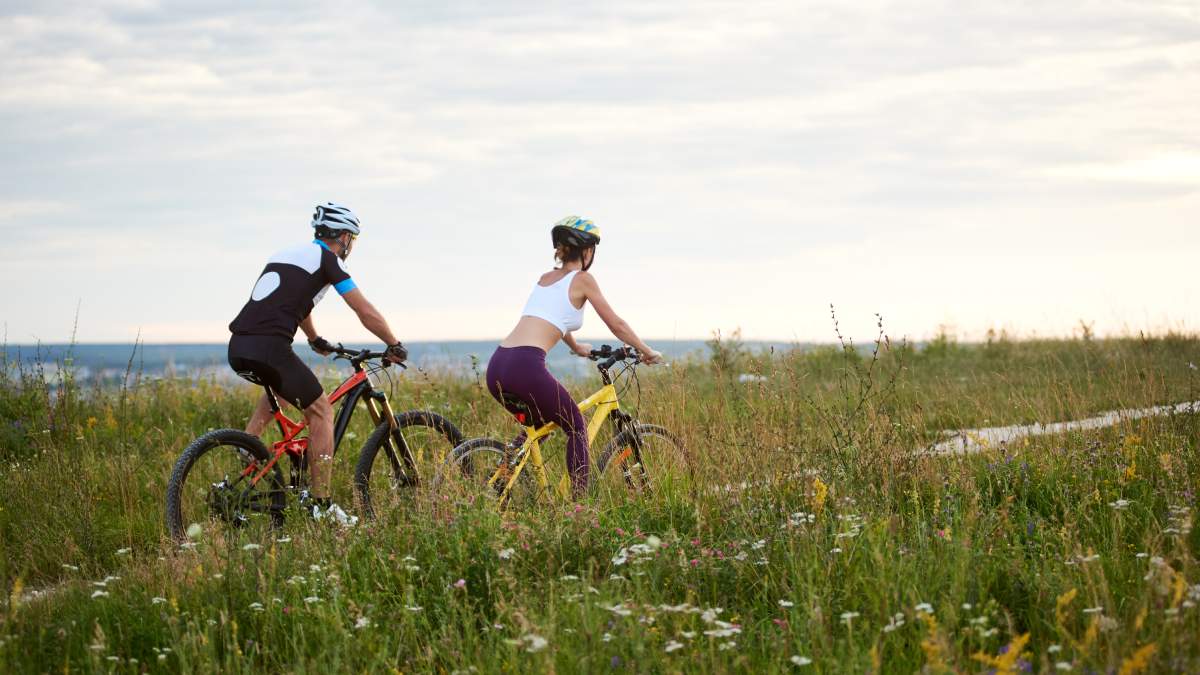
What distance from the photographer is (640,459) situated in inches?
293

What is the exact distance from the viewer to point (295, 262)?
23.5ft

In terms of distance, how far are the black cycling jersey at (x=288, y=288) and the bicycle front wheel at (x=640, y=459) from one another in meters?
2.17

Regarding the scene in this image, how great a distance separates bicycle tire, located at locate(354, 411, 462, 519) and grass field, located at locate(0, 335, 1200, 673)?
785 mm

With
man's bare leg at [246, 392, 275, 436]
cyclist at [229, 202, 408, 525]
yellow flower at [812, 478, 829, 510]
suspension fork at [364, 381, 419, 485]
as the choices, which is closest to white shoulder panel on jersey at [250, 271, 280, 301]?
cyclist at [229, 202, 408, 525]

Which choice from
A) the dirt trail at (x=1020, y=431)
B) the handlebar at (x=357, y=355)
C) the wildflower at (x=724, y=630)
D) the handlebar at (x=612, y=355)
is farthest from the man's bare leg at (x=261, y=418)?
the dirt trail at (x=1020, y=431)

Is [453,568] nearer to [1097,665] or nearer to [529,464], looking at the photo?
[529,464]

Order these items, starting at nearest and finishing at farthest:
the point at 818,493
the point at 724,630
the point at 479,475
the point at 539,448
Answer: the point at 724,630 → the point at 818,493 → the point at 479,475 → the point at 539,448

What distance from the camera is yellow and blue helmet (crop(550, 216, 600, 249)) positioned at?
7.09m

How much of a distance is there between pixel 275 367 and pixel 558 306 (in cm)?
197

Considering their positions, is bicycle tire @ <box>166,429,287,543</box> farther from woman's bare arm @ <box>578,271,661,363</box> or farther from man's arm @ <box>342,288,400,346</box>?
woman's bare arm @ <box>578,271,661,363</box>

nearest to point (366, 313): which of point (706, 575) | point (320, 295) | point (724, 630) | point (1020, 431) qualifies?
point (320, 295)

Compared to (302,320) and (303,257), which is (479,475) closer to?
(302,320)

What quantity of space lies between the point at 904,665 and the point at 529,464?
3185mm

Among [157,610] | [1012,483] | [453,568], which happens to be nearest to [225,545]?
[157,610]
